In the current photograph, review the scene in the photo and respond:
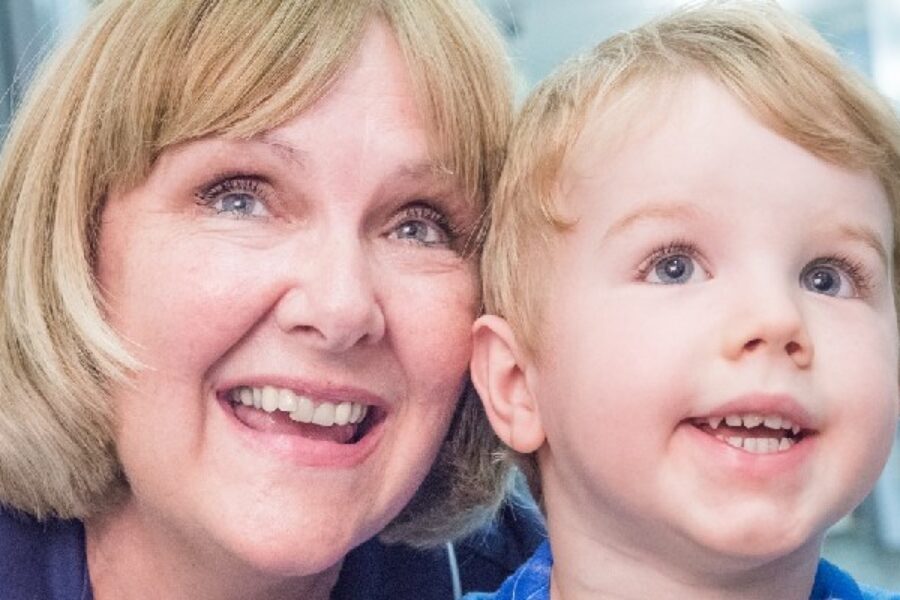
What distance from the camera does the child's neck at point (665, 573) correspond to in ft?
3.44

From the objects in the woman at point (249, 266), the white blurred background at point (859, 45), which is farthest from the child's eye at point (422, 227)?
the white blurred background at point (859, 45)

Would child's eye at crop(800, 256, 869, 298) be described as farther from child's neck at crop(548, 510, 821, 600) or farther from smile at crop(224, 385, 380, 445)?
smile at crop(224, 385, 380, 445)

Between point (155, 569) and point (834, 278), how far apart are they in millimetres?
774

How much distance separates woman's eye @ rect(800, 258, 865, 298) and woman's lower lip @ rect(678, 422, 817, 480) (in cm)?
14

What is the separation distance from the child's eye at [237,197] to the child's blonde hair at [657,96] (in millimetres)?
238

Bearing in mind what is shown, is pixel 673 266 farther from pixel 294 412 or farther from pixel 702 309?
pixel 294 412

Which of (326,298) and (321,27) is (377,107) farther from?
(326,298)

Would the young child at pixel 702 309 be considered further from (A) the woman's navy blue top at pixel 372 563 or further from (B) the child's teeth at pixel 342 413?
(A) the woman's navy blue top at pixel 372 563

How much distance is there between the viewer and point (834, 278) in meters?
1.05

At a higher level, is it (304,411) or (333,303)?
(333,303)

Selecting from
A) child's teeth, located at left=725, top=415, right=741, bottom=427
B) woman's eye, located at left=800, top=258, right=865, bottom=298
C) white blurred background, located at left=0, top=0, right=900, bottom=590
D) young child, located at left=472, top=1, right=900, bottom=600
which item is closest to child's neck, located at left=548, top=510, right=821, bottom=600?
young child, located at left=472, top=1, right=900, bottom=600

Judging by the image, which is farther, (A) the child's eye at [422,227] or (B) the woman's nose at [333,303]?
(A) the child's eye at [422,227]

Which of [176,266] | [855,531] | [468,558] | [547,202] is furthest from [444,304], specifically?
[855,531]

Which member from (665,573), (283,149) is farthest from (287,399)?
(665,573)
